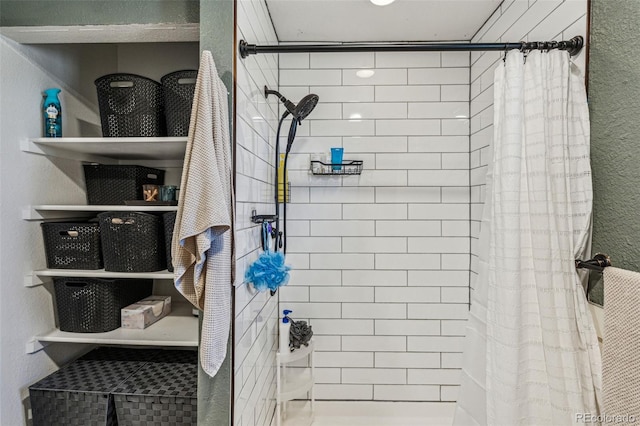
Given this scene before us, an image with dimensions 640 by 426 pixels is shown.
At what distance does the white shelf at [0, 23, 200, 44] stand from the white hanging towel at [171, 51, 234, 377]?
35 cm

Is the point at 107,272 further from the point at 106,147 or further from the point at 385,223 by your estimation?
the point at 385,223

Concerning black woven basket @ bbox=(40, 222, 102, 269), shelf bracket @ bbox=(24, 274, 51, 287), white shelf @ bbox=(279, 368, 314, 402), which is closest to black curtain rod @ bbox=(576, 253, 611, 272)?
white shelf @ bbox=(279, 368, 314, 402)

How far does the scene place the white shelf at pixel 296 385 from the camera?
5.95ft

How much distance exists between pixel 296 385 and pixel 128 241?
1197mm

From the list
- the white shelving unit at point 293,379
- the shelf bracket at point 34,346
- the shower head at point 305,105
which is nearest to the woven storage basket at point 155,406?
the shelf bracket at point 34,346

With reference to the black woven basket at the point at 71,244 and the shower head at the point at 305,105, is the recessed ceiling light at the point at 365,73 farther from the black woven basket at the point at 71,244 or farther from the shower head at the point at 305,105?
the black woven basket at the point at 71,244

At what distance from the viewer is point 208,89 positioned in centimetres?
106

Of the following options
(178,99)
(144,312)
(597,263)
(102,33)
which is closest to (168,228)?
(144,312)

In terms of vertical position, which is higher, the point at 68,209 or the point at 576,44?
the point at 576,44

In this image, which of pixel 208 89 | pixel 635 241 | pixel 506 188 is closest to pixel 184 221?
pixel 208 89

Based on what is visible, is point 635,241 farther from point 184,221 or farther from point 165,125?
point 165,125

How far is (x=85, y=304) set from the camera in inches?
57.0

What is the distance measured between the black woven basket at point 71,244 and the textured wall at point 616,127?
1.96 metres

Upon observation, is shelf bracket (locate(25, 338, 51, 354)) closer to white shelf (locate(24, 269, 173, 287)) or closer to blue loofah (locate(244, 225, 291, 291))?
white shelf (locate(24, 269, 173, 287))
